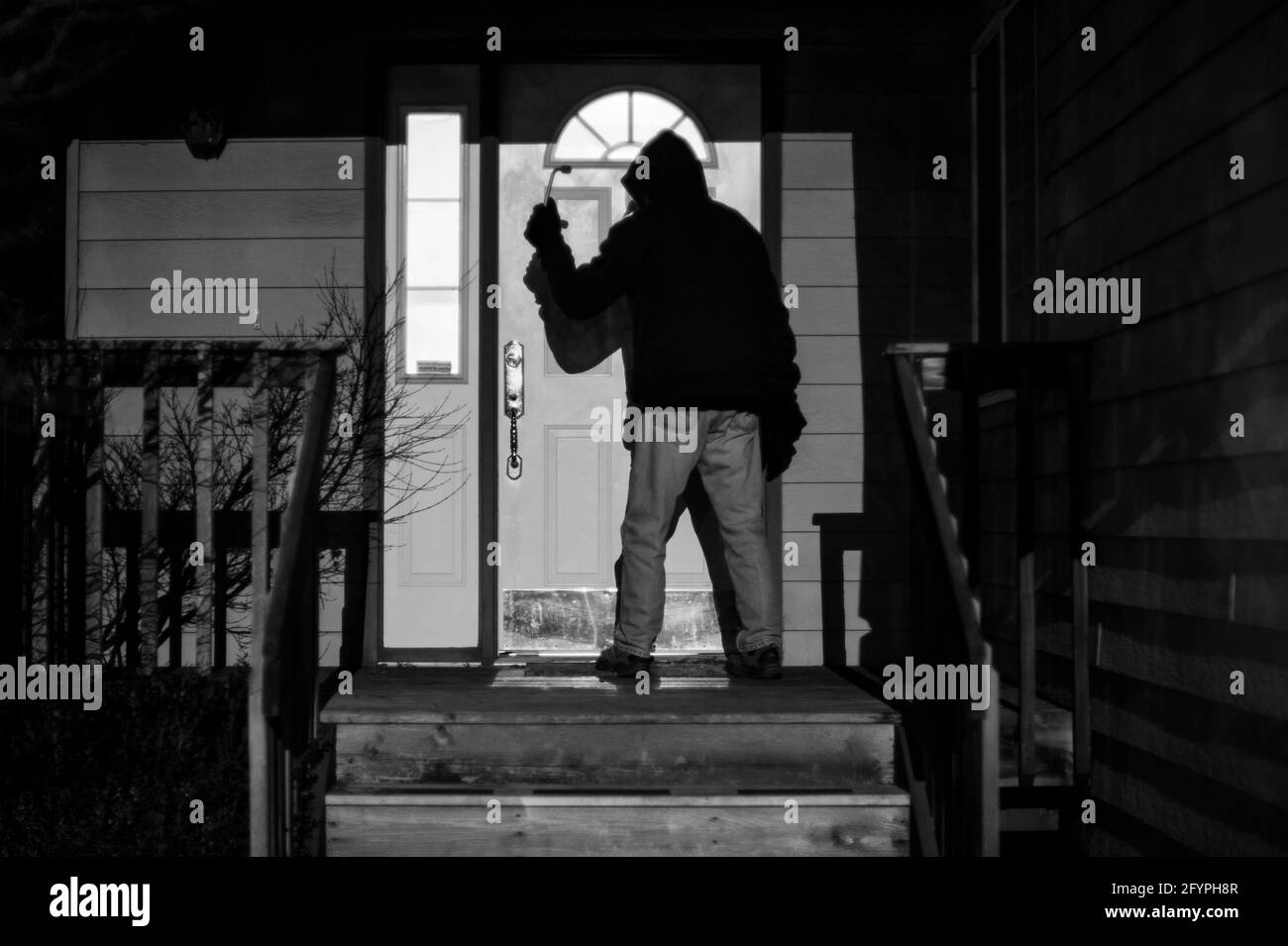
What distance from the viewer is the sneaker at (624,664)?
3.73m

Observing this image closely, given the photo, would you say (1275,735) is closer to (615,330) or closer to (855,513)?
(855,513)

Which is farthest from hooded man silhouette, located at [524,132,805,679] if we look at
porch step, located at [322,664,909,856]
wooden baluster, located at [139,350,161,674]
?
wooden baluster, located at [139,350,161,674]

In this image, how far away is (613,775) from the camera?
3254 mm

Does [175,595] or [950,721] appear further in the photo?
[175,595]

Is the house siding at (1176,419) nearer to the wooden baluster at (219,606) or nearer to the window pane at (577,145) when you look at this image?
the window pane at (577,145)

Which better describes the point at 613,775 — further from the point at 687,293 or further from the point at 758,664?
the point at 687,293

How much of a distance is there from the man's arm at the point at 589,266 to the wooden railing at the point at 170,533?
0.92 meters

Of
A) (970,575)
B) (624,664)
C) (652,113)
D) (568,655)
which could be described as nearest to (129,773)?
(624,664)

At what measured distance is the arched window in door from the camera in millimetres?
4582

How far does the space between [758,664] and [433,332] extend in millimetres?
1767

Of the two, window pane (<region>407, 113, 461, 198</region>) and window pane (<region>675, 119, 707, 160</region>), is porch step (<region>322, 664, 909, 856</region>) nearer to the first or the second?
window pane (<region>407, 113, 461, 198</region>)

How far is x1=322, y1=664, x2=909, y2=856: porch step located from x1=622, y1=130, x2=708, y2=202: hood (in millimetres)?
→ 1609

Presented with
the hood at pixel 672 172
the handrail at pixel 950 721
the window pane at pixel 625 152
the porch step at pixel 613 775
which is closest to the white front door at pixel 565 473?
the window pane at pixel 625 152
